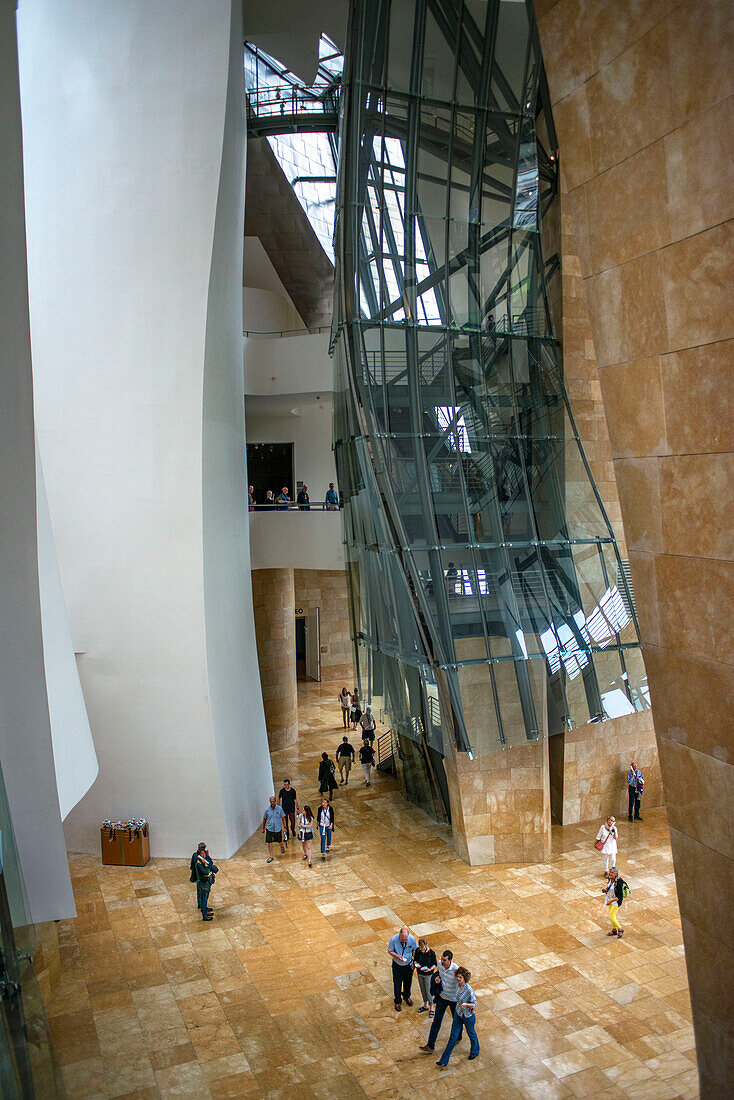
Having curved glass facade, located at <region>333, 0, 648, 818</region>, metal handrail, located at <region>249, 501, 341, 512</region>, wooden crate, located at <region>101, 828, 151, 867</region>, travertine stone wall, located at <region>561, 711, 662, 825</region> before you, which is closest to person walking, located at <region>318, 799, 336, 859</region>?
curved glass facade, located at <region>333, 0, 648, 818</region>

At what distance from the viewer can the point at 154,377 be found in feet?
44.2

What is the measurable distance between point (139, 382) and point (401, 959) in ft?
30.6

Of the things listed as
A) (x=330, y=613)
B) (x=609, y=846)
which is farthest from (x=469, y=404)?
(x=330, y=613)

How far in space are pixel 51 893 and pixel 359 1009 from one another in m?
3.47

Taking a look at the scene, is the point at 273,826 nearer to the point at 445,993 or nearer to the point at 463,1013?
the point at 445,993

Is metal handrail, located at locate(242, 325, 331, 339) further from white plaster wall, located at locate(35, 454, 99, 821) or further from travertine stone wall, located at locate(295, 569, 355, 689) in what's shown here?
white plaster wall, located at locate(35, 454, 99, 821)

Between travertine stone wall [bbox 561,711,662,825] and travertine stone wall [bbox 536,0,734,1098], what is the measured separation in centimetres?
994

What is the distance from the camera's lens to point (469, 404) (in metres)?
12.5

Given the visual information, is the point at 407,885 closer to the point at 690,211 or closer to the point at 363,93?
the point at 690,211

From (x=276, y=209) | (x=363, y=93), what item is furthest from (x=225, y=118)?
(x=276, y=209)

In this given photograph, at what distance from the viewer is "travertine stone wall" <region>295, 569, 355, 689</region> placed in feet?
93.5

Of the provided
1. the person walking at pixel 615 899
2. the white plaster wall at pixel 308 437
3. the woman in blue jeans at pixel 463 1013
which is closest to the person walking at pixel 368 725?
the person walking at pixel 615 899

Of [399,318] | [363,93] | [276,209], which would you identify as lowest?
[399,318]

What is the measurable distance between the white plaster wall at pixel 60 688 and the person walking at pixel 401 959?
3569 mm
